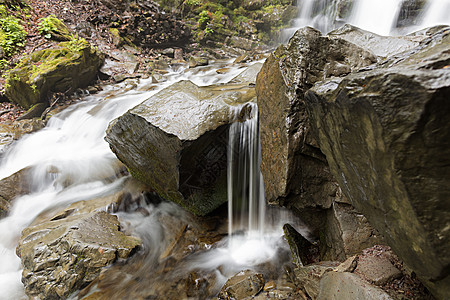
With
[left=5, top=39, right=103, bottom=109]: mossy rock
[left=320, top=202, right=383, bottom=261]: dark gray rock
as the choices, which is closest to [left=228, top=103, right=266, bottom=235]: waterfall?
[left=320, top=202, right=383, bottom=261]: dark gray rock

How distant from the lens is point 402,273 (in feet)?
5.65

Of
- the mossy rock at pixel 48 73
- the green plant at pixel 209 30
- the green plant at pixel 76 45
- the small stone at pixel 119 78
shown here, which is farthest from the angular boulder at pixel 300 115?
the green plant at pixel 209 30

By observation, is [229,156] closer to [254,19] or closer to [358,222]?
[358,222]

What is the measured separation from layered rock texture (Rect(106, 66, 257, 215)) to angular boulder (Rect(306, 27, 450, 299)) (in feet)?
6.63

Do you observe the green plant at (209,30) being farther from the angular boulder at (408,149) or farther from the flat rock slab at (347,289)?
the flat rock slab at (347,289)

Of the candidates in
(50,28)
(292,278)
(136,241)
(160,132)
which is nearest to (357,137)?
→ (292,278)

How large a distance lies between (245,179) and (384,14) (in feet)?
34.1

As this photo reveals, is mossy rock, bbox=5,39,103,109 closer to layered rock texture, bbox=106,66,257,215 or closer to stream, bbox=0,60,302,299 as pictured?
stream, bbox=0,60,302,299

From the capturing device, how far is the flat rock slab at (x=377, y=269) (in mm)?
1714

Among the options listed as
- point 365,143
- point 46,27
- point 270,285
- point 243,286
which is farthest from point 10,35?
point 365,143

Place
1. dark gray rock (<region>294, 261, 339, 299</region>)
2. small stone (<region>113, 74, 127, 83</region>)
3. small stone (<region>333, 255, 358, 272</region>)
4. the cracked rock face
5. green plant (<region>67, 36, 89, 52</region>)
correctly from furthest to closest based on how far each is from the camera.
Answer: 1. small stone (<region>113, 74, 127, 83</region>)
2. green plant (<region>67, 36, 89, 52</region>)
3. the cracked rock face
4. dark gray rock (<region>294, 261, 339, 299</region>)
5. small stone (<region>333, 255, 358, 272</region>)

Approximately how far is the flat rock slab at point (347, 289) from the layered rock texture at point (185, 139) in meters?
2.20

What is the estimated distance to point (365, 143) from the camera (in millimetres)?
1377

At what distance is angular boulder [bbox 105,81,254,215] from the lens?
328 cm
